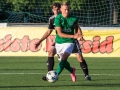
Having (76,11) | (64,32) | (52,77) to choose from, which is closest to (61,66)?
(52,77)

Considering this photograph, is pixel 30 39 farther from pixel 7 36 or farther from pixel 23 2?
pixel 23 2

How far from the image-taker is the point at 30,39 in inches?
963

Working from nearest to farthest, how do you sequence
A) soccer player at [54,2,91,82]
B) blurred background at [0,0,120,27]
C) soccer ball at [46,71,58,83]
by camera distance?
1. soccer ball at [46,71,58,83]
2. soccer player at [54,2,91,82]
3. blurred background at [0,0,120,27]

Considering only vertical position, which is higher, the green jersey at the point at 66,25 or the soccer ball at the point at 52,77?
the green jersey at the point at 66,25

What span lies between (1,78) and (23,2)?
22223mm

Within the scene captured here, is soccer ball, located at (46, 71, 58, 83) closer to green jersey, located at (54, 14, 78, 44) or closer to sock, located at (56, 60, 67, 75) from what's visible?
sock, located at (56, 60, 67, 75)

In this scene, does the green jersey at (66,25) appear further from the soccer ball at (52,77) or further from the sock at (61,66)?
the soccer ball at (52,77)

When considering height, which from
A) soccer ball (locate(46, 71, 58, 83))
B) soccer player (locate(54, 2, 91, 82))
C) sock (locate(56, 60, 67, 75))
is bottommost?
soccer ball (locate(46, 71, 58, 83))

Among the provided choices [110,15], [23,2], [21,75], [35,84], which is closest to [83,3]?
[110,15]

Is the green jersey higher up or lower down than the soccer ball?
higher up

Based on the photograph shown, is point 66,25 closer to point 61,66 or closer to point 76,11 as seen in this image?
point 61,66

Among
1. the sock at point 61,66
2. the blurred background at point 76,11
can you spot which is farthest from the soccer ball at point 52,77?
the blurred background at point 76,11

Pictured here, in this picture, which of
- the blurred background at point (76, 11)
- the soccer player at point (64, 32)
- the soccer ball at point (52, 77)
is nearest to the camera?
the soccer ball at point (52, 77)

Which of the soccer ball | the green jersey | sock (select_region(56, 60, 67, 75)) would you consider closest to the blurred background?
the green jersey
